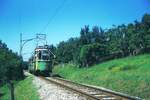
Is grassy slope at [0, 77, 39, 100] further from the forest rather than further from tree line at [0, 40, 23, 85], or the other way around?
the forest

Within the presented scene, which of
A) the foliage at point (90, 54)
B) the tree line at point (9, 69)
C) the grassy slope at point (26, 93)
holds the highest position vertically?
the foliage at point (90, 54)

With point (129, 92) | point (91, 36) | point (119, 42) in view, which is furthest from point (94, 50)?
point (129, 92)

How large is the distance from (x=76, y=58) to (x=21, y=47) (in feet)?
60.4

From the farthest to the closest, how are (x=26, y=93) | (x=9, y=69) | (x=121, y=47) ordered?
(x=121, y=47), (x=9, y=69), (x=26, y=93)

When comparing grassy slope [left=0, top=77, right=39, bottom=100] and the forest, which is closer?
grassy slope [left=0, top=77, right=39, bottom=100]

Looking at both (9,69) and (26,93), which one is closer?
(26,93)

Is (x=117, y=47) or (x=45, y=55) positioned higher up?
(x=117, y=47)

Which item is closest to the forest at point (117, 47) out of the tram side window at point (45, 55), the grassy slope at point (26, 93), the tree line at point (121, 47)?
the tree line at point (121, 47)

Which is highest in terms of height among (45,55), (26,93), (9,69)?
(45,55)

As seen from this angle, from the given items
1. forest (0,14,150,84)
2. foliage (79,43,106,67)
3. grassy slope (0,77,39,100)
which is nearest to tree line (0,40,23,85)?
forest (0,14,150,84)

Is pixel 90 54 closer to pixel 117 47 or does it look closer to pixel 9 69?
pixel 117 47

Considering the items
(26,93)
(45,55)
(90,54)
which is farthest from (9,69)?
(90,54)

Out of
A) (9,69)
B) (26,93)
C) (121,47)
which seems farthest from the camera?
(121,47)

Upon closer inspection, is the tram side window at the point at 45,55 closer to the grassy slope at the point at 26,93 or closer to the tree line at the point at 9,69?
the tree line at the point at 9,69
